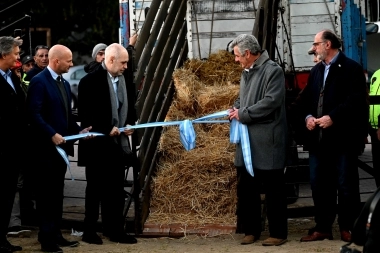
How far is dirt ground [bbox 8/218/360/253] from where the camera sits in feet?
30.5

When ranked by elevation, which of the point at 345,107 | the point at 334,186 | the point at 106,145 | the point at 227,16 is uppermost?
the point at 227,16

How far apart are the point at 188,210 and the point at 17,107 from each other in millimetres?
2129

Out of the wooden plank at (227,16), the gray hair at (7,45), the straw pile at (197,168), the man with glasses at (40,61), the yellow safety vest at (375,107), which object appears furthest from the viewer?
the wooden plank at (227,16)

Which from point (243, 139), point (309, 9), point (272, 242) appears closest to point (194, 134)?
point (243, 139)

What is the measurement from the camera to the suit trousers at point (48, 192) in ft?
30.6

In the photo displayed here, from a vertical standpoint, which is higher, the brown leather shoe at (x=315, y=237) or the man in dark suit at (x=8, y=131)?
the man in dark suit at (x=8, y=131)

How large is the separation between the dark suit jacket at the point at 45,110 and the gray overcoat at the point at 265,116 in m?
1.72

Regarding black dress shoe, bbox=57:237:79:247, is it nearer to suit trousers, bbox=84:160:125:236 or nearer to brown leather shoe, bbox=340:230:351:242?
suit trousers, bbox=84:160:125:236

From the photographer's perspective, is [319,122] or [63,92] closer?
[319,122]

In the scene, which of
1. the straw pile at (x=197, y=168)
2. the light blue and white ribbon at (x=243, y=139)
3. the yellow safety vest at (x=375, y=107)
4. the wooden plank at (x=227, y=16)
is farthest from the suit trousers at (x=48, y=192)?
the wooden plank at (x=227, y=16)

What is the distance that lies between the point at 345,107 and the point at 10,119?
3.14m

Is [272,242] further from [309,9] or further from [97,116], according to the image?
[309,9]

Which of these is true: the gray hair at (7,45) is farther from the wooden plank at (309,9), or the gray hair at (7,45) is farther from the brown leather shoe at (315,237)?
the wooden plank at (309,9)

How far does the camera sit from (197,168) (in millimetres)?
10312
